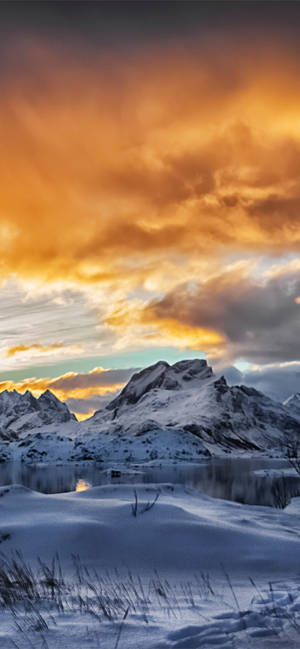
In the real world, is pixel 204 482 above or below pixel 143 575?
below

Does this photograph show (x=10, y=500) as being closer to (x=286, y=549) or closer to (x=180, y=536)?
(x=180, y=536)

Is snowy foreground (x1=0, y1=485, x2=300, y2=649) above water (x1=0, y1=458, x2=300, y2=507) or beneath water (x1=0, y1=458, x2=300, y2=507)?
above

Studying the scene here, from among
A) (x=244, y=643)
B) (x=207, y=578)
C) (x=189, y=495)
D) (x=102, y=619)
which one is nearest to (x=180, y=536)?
(x=207, y=578)

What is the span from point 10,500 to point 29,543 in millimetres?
4180

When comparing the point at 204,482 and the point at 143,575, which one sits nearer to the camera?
the point at 143,575

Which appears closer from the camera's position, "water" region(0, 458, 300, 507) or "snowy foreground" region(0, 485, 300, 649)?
"snowy foreground" region(0, 485, 300, 649)

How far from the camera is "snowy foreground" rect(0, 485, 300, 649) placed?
4609 mm

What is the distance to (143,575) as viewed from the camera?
8945 millimetres

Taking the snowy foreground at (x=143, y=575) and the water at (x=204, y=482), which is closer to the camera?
the snowy foreground at (x=143, y=575)

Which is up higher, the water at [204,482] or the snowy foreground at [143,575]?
the snowy foreground at [143,575]

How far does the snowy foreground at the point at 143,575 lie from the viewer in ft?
15.1

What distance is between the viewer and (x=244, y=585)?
7902mm

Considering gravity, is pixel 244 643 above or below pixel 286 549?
above

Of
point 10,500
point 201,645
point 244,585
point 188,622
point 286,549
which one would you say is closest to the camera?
point 201,645
